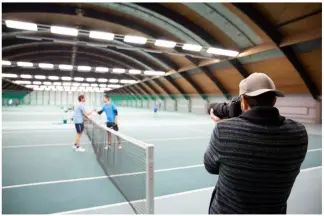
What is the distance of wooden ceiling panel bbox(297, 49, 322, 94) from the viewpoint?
578 inches

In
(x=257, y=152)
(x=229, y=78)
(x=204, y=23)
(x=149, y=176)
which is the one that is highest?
(x=204, y=23)

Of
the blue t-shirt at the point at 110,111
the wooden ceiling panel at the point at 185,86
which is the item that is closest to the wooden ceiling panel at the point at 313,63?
the blue t-shirt at the point at 110,111

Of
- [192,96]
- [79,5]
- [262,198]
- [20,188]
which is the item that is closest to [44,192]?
[20,188]

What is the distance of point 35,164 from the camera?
21.7 ft

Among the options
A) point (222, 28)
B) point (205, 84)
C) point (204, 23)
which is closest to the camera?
point (222, 28)

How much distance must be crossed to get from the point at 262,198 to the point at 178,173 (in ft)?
14.5

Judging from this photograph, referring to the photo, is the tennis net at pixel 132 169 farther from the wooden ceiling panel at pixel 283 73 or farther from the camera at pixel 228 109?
the wooden ceiling panel at pixel 283 73

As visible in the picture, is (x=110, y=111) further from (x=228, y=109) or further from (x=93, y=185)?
(x=228, y=109)

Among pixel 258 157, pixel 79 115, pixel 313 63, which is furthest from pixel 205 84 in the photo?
pixel 258 157

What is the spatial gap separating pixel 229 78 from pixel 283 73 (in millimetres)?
5894

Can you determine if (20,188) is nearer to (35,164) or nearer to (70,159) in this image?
(35,164)

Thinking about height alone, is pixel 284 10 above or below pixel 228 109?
above

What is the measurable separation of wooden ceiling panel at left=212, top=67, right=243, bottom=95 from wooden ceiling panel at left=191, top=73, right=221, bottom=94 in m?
1.76

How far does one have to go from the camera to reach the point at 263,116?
148cm
